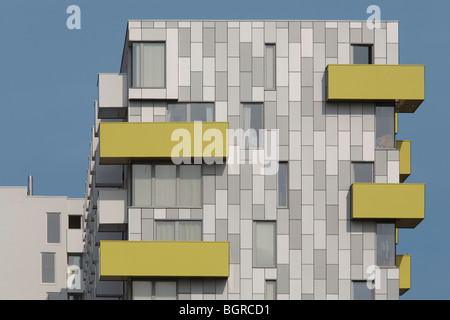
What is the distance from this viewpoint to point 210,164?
53719 millimetres

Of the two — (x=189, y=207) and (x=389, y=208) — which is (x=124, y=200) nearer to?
(x=189, y=207)

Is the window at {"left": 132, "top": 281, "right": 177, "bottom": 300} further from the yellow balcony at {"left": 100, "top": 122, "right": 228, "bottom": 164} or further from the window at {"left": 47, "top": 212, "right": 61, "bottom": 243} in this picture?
the window at {"left": 47, "top": 212, "right": 61, "bottom": 243}

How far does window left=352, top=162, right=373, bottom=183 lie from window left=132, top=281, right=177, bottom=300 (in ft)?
31.1

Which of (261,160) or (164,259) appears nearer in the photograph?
(164,259)

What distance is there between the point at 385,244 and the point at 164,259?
9989 millimetres

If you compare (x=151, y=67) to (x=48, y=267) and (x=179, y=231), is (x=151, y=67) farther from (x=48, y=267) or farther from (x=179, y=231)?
(x=48, y=267)

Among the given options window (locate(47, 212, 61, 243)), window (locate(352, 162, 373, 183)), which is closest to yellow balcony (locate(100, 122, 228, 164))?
window (locate(352, 162, 373, 183))

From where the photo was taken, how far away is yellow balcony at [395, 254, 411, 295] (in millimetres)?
55406

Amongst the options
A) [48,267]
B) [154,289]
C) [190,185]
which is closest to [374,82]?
[190,185]

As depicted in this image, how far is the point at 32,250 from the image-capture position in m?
111

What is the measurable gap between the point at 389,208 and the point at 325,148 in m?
3.93

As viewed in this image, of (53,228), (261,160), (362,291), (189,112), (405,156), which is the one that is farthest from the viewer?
(53,228)
